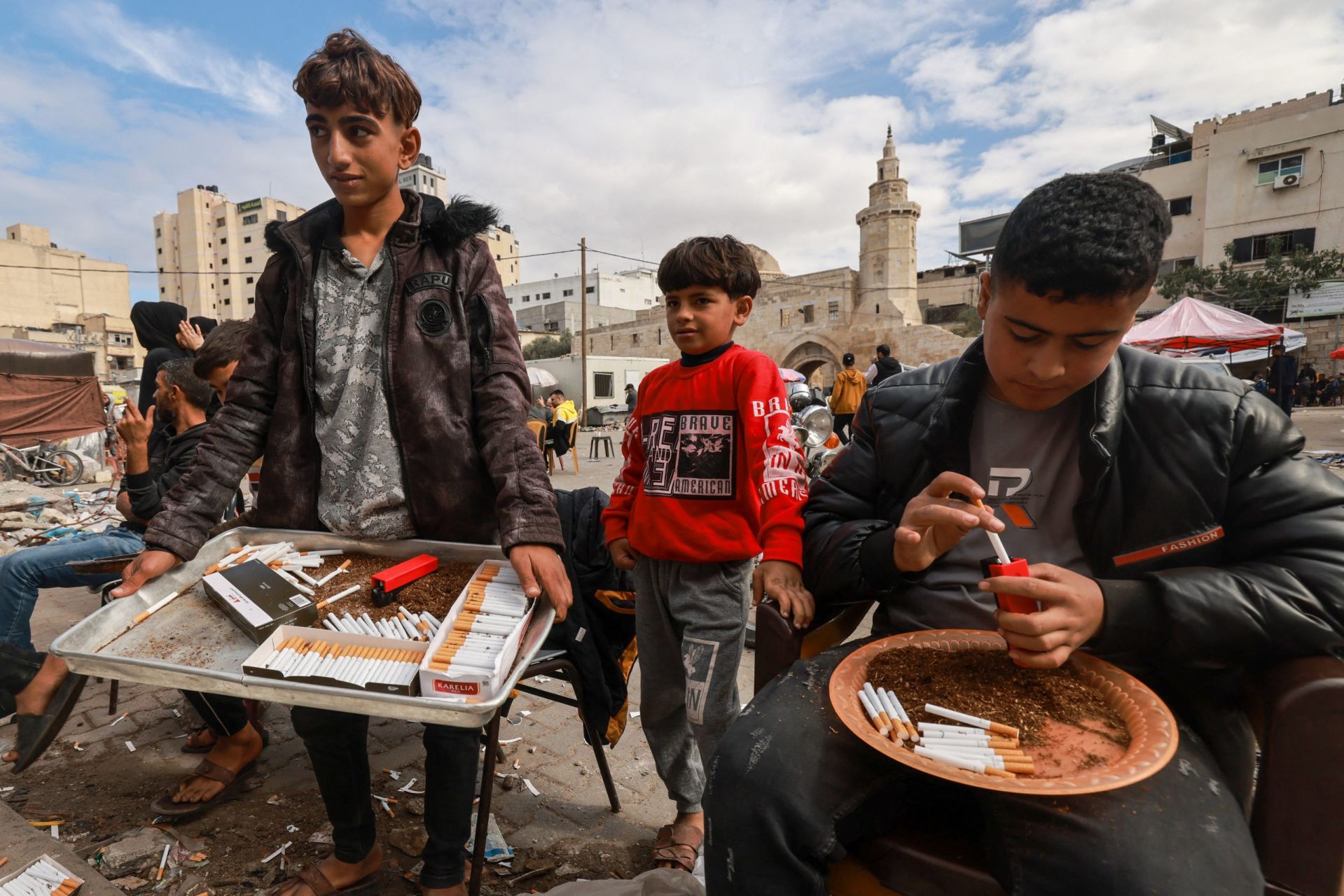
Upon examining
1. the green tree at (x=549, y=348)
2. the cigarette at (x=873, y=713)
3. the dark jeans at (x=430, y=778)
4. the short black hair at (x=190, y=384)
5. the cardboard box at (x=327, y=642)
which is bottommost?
the dark jeans at (x=430, y=778)

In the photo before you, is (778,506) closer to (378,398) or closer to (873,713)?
(873,713)

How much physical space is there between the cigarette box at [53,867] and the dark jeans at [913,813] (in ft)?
6.72

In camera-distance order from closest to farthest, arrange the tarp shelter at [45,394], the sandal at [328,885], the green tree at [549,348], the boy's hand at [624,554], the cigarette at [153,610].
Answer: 1. the cigarette at [153,610]
2. the sandal at [328,885]
3. the boy's hand at [624,554]
4. the tarp shelter at [45,394]
5. the green tree at [549,348]

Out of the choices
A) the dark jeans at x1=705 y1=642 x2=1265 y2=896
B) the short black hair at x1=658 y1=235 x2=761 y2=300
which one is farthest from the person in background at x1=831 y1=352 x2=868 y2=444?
the dark jeans at x1=705 y1=642 x2=1265 y2=896

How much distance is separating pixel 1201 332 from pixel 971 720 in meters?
16.6

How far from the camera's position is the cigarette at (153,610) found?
145cm

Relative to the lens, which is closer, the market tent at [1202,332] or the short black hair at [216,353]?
the short black hair at [216,353]

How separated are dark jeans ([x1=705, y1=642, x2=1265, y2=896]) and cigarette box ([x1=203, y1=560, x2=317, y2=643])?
98cm

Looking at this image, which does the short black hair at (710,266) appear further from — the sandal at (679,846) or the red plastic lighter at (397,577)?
the sandal at (679,846)

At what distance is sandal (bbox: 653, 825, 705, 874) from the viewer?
6.72 feet

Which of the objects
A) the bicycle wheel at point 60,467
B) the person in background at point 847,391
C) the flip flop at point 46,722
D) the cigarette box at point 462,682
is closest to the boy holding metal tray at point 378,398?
the flip flop at point 46,722

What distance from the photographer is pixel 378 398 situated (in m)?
1.78

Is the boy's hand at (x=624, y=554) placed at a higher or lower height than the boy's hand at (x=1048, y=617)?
lower

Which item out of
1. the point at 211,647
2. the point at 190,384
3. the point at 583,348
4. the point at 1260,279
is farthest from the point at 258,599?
the point at 1260,279
